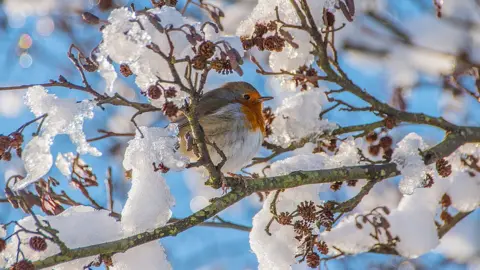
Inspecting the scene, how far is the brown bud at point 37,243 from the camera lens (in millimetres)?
2189

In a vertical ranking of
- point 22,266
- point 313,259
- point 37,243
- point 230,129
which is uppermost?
point 230,129

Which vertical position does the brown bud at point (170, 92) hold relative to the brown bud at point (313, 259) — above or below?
above

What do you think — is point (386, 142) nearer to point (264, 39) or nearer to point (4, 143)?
point (264, 39)

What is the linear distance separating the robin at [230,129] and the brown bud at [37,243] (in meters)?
1.19

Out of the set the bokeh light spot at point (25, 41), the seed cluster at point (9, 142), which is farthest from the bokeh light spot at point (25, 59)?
the seed cluster at point (9, 142)

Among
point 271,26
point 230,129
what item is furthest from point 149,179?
point 230,129

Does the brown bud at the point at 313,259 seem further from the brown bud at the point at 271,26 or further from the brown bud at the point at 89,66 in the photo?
the brown bud at the point at 89,66

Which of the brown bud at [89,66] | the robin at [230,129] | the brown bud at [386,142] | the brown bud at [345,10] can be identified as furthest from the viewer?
the robin at [230,129]

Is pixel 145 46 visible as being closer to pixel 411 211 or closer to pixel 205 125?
pixel 205 125

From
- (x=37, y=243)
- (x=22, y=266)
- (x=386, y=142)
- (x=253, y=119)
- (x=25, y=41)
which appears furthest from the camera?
(x=25, y=41)

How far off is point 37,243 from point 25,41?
3964 mm

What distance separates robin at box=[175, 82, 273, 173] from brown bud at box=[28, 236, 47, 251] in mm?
1190

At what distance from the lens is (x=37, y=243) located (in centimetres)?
219

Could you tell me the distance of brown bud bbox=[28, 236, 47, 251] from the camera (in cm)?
219
